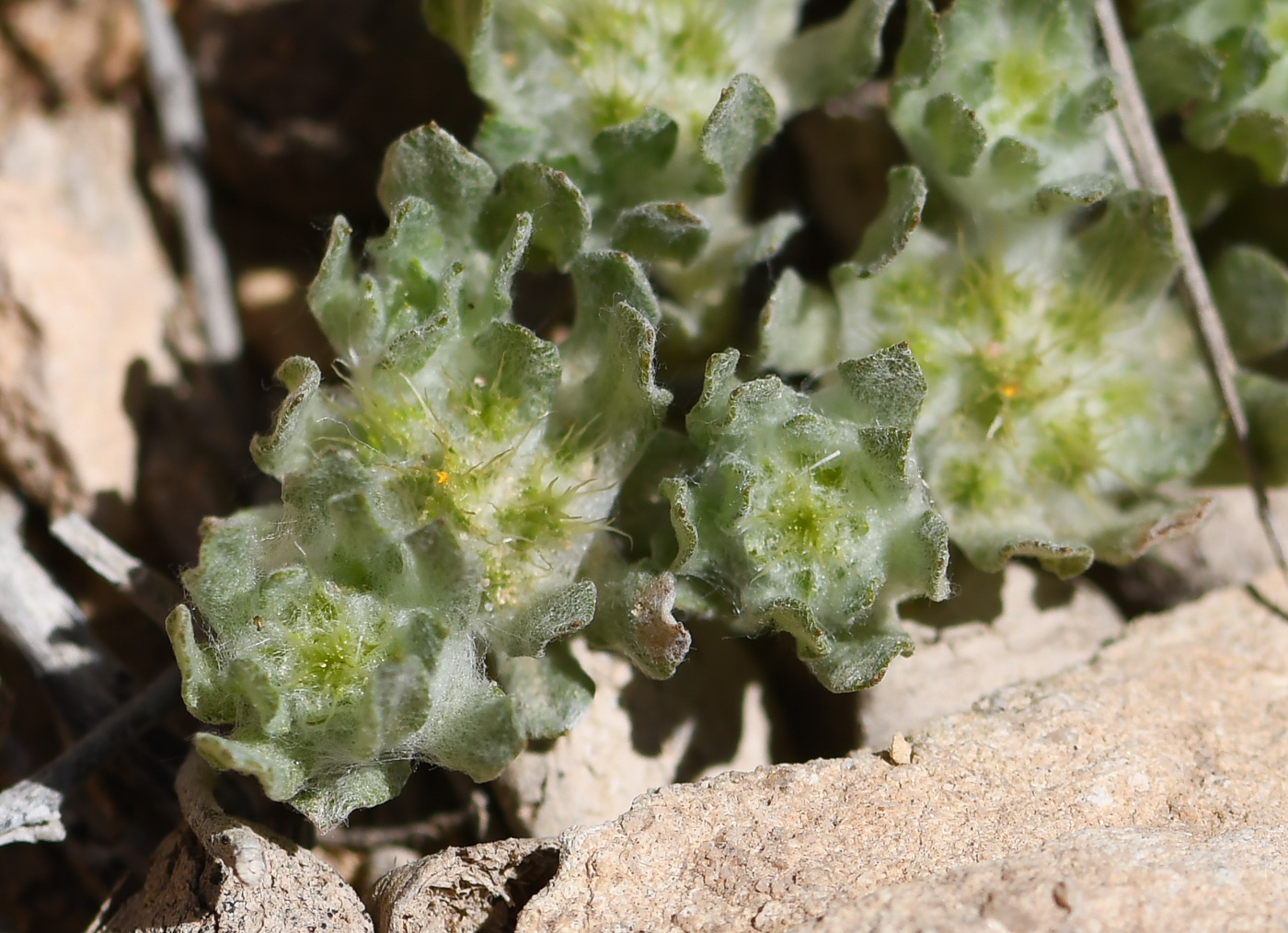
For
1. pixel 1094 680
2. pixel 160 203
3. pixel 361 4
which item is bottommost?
pixel 1094 680

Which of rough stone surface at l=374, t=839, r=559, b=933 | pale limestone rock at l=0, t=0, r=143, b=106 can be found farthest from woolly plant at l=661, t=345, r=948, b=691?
pale limestone rock at l=0, t=0, r=143, b=106

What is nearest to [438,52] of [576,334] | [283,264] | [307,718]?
[283,264]

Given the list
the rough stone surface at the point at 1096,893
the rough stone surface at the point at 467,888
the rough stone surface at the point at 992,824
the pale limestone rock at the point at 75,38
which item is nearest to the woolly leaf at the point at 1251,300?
the rough stone surface at the point at 992,824

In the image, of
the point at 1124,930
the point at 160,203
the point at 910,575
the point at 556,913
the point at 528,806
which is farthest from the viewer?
the point at 160,203

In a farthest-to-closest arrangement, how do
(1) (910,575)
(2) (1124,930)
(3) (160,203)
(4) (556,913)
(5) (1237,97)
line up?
1. (3) (160,203)
2. (5) (1237,97)
3. (1) (910,575)
4. (4) (556,913)
5. (2) (1124,930)

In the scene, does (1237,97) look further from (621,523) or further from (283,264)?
(283,264)

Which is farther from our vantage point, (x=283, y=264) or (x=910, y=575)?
(x=283, y=264)

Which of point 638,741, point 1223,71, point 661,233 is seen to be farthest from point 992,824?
point 1223,71
